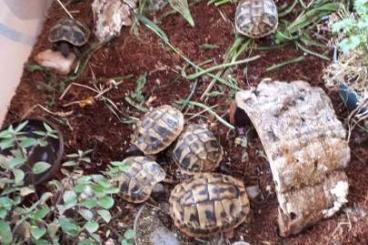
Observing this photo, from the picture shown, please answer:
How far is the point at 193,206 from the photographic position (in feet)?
5.97

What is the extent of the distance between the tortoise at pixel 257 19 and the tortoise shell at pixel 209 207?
0.56 meters

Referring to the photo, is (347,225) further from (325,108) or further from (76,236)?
(76,236)

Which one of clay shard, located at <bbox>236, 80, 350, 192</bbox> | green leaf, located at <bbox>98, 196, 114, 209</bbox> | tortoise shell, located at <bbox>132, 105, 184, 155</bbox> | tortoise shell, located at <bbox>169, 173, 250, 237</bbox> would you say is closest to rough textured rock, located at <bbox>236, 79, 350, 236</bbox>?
clay shard, located at <bbox>236, 80, 350, 192</bbox>

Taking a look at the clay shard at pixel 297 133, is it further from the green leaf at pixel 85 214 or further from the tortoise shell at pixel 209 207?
the green leaf at pixel 85 214

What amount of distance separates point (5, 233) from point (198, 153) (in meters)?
0.73

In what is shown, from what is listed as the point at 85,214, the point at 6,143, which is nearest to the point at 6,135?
the point at 6,143

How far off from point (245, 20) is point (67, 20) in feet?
2.08

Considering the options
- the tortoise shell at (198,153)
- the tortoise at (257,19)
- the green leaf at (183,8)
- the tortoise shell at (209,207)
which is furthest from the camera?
the green leaf at (183,8)

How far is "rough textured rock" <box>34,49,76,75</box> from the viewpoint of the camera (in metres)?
2.20

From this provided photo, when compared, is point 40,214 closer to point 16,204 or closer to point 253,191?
point 16,204

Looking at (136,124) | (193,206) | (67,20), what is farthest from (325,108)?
(67,20)

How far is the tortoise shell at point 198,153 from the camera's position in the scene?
1.92 meters

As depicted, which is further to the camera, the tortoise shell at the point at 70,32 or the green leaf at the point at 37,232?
the tortoise shell at the point at 70,32

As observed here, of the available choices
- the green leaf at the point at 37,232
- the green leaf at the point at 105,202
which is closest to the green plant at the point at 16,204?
the green leaf at the point at 37,232
